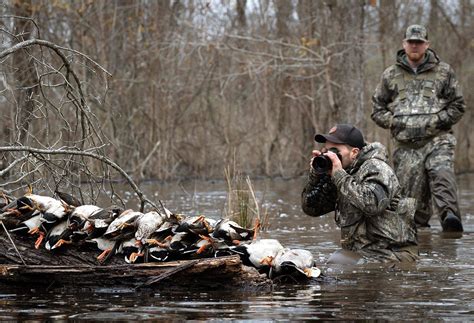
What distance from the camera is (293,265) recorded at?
294 inches

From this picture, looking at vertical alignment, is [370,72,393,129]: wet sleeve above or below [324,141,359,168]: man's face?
above

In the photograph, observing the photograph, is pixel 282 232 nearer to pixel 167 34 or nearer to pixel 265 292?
pixel 265 292

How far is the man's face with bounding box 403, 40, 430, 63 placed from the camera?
38.1ft

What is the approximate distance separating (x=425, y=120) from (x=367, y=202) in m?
3.62

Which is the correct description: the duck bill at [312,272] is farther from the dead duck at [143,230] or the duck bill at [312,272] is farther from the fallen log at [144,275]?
the dead duck at [143,230]

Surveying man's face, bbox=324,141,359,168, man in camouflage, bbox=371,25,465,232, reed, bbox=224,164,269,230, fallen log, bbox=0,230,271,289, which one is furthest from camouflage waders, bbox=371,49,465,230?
fallen log, bbox=0,230,271,289

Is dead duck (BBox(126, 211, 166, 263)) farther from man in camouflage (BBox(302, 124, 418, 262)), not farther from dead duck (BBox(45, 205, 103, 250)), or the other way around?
man in camouflage (BBox(302, 124, 418, 262))

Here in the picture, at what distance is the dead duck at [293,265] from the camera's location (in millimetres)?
7465

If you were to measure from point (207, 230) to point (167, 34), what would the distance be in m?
16.4

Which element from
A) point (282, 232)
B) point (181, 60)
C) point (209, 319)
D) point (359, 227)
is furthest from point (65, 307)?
point (181, 60)

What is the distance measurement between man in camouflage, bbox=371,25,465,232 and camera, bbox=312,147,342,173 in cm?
332

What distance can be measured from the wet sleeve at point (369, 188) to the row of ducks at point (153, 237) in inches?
38.2

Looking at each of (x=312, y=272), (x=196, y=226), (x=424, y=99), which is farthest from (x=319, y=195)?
(x=424, y=99)

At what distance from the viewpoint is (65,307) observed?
6.69m
